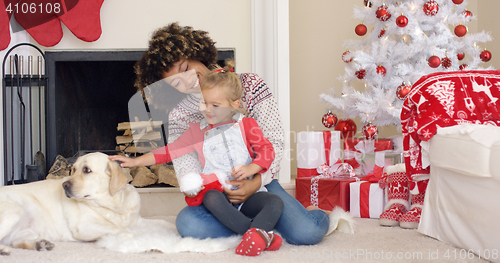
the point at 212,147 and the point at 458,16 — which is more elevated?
the point at 458,16

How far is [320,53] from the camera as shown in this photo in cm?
280

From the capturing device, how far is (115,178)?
4.20 ft

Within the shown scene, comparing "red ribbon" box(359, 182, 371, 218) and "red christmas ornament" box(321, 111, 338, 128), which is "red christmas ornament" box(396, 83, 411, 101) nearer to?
"red christmas ornament" box(321, 111, 338, 128)

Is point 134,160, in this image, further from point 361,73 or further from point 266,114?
point 361,73

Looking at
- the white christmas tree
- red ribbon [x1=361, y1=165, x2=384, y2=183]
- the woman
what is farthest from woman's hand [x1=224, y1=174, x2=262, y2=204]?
the white christmas tree

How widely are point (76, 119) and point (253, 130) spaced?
1.47m

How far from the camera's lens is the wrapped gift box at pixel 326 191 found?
6.09 feet

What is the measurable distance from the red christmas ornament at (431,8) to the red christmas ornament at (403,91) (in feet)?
1.48

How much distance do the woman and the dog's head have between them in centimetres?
23

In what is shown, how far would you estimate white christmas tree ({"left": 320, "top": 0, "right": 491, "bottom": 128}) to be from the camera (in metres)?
2.13

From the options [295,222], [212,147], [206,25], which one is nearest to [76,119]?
[206,25]

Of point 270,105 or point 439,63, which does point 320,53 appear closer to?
point 439,63

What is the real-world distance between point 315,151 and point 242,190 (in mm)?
936

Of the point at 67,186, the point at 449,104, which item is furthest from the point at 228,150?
the point at 449,104
